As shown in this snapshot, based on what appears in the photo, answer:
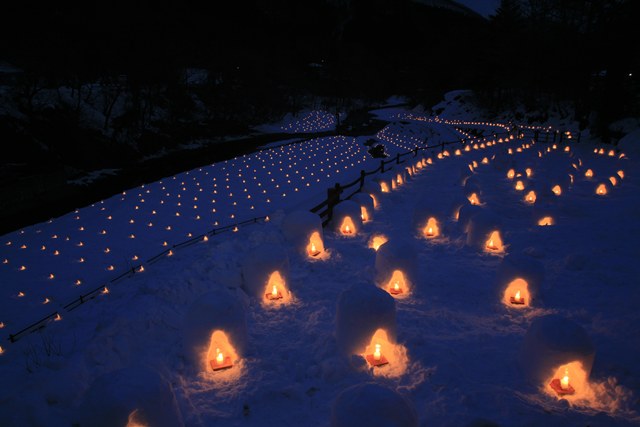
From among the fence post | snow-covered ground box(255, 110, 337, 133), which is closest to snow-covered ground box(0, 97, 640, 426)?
the fence post

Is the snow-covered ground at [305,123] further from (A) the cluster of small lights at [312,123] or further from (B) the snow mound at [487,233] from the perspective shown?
(B) the snow mound at [487,233]

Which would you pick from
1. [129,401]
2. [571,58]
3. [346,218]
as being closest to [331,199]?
[346,218]

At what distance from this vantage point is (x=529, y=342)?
5.29 metres

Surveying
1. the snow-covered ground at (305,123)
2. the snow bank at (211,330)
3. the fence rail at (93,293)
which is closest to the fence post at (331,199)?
the fence rail at (93,293)

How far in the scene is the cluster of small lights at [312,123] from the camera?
36.0 meters

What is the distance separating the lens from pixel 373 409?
3.70 metres

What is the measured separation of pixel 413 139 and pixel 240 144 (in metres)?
13.3

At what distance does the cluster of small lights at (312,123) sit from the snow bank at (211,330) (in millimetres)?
30676

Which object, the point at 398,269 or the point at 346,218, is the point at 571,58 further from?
the point at 398,269

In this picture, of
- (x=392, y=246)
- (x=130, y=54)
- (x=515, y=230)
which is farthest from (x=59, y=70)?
(x=515, y=230)

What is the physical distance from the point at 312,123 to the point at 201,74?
11.7 metres

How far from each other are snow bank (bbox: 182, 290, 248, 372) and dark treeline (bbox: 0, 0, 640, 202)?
41.4 feet

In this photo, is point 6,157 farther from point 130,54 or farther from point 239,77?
point 239,77

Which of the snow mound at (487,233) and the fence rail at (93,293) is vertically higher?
the snow mound at (487,233)
